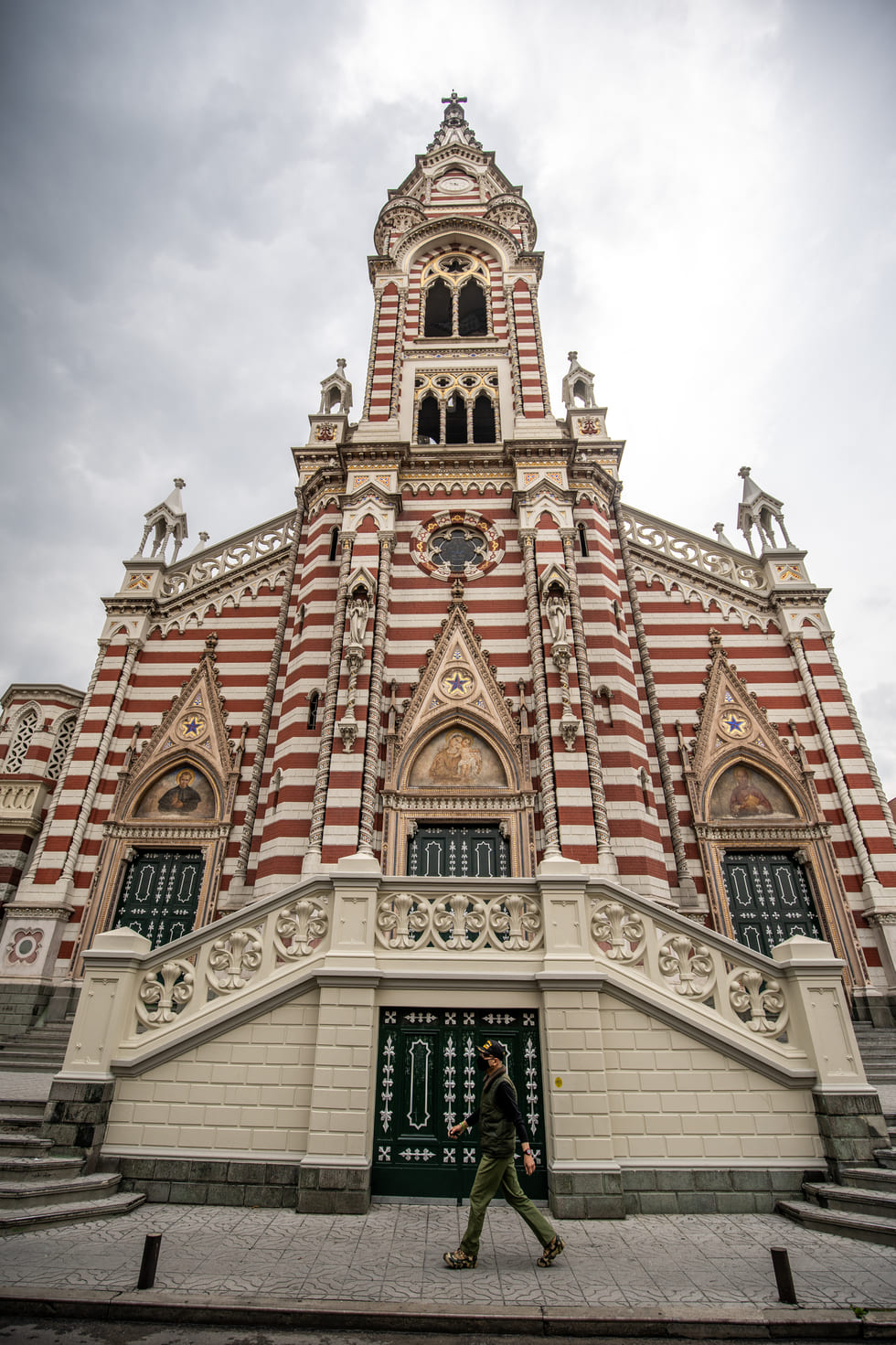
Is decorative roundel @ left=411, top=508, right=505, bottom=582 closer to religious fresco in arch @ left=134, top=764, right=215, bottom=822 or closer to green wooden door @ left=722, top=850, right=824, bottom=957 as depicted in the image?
religious fresco in arch @ left=134, top=764, right=215, bottom=822

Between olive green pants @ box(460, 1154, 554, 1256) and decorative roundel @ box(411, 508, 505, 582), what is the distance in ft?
45.1

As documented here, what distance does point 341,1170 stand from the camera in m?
6.91

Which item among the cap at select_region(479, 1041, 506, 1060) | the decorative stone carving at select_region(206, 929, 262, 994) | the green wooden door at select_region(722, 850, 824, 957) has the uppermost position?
the green wooden door at select_region(722, 850, 824, 957)

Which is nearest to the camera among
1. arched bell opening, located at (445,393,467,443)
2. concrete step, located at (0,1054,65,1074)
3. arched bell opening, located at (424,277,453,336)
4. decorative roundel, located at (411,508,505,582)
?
concrete step, located at (0,1054,65,1074)

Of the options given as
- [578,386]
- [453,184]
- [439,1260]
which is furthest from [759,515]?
[439,1260]

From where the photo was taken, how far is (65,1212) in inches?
247

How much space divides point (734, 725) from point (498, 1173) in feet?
46.8

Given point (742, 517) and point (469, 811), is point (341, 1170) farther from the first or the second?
point (742, 517)

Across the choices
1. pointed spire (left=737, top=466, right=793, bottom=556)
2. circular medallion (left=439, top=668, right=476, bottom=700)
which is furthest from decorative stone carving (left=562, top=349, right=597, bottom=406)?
circular medallion (left=439, top=668, right=476, bottom=700)

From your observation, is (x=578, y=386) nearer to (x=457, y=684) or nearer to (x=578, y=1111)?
(x=457, y=684)

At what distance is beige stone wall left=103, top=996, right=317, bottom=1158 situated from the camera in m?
7.25

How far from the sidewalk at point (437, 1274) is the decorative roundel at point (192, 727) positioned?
479 inches

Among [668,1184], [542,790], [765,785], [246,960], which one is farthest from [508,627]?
[668,1184]

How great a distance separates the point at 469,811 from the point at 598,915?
275 inches
